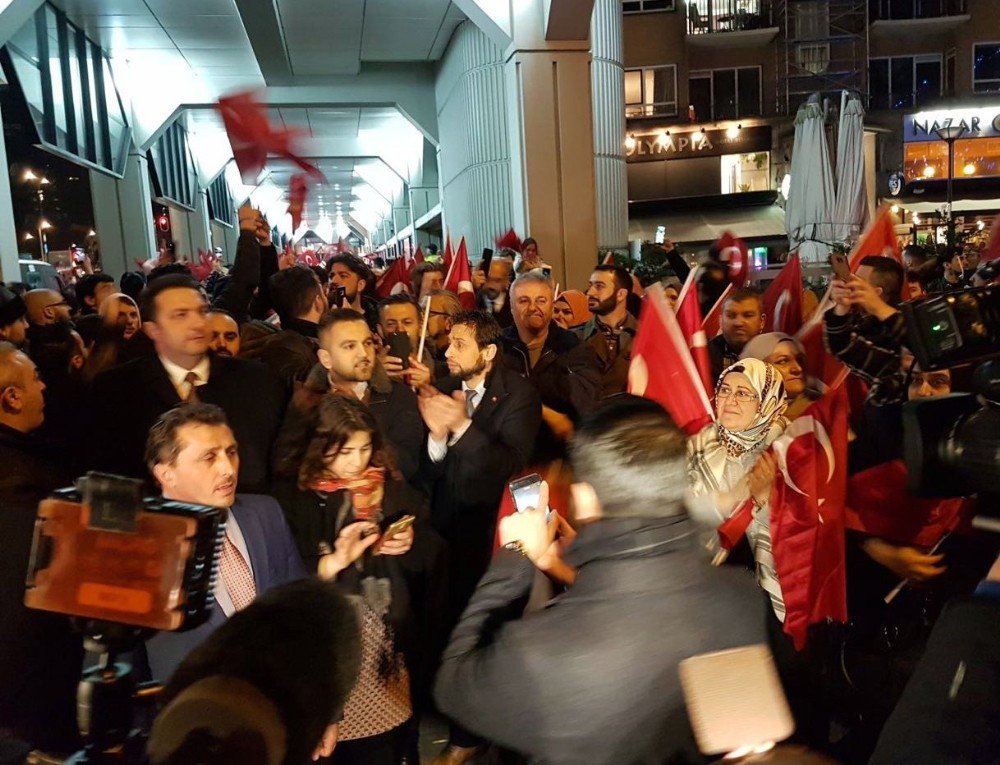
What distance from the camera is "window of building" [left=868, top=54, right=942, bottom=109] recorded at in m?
26.3

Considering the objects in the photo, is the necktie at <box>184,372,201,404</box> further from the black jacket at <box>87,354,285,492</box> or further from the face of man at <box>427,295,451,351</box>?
the face of man at <box>427,295,451,351</box>

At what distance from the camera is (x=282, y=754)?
3.10 feet

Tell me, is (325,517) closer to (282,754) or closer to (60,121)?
(282,754)

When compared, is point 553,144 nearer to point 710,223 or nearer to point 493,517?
point 493,517

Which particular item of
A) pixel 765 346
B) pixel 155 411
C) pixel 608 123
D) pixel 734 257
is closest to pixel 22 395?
pixel 155 411

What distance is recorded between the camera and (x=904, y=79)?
2650 cm

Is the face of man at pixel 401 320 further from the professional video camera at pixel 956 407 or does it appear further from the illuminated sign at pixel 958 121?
the illuminated sign at pixel 958 121

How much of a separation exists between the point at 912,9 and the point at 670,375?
2872cm

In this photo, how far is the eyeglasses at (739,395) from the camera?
3.03m

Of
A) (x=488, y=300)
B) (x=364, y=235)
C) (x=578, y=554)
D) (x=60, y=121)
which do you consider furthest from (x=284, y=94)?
(x=364, y=235)

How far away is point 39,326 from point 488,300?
3.19 meters

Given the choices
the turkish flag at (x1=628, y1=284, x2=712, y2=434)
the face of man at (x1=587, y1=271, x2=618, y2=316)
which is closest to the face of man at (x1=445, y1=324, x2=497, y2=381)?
the turkish flag at (x1=628, y1=284, x2=712, y2=434)

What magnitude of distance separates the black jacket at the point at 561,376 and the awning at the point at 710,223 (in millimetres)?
17292

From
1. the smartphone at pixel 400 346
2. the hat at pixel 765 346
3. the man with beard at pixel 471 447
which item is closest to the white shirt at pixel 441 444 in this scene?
the man with beard at pixel 471 447
